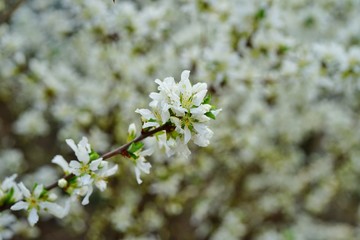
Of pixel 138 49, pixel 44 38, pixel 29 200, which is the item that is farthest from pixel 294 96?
pixel 29 200

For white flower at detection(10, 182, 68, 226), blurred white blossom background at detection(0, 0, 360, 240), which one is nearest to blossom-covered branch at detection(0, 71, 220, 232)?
white flower at detection(10, 182, 68, 226)

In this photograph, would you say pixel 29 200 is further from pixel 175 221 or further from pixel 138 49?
pixel 175 221

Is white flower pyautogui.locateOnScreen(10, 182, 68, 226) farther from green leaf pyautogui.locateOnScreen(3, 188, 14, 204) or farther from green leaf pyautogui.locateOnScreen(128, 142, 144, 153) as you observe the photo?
green leaf pyautogui.locateOnScreen(128, 142, 144, 153)

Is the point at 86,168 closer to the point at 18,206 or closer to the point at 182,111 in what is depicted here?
the point at 18,206

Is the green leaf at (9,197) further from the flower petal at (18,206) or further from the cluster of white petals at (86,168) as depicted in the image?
the cluster of white petals at (86,168)

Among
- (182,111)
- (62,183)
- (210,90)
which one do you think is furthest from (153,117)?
(210,90)
